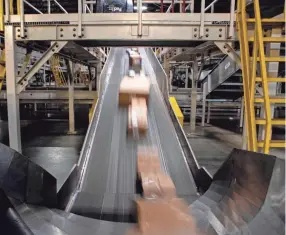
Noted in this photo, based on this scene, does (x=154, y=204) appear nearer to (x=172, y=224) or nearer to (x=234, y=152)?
(x=172, y=224)

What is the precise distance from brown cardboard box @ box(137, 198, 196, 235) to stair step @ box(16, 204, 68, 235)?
0.49m

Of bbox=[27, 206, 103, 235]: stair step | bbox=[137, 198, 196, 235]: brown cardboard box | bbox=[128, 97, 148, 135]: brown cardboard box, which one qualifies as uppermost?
bbox=[128, 97, 148, 135]: brown cardboard box

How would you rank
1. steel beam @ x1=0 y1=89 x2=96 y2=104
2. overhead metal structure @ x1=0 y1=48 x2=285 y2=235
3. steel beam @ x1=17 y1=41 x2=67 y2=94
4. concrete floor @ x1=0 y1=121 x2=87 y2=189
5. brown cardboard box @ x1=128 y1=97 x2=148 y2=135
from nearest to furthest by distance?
overhead metal structure @ x1=0 y1=48 x2=285 y2=235 → brown cardboard box @ x1=128 y1=97 x2=148 y2=135 → steel beam @ x1=17 y1=41 x2=67 y2=94 → concrete floor @ x1=0 y1=121 x2=87 y2=189 → steel beam @ x1=0 y1=89 x2=96 y2=104

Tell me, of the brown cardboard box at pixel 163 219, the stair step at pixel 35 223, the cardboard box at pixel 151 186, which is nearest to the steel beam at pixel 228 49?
the cardboard box at pixel 151 186

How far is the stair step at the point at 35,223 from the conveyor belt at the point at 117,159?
0.61 meters

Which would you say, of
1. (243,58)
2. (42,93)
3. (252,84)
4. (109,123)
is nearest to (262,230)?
(252,84)

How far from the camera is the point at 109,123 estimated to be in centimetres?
300

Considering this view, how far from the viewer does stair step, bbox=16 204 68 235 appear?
1515 mm

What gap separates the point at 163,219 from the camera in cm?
146

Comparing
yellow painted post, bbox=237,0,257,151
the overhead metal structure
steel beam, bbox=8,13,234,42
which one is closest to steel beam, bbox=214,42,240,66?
steel beam, bbox=8,13,234,42

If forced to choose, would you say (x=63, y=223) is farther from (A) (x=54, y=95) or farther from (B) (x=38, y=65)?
(A) (x=54, y=95)

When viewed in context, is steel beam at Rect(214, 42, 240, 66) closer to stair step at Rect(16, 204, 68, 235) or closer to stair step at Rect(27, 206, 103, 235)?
stair step at Rect(27, 206, 103, 235)

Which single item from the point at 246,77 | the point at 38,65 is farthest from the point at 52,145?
the point at 246,77

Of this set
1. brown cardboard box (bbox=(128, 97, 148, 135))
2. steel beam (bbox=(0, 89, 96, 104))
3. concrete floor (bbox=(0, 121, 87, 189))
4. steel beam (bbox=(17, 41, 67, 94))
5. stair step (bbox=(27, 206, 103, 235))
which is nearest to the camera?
stair step (bbox=(27, 206, 103, 235))
